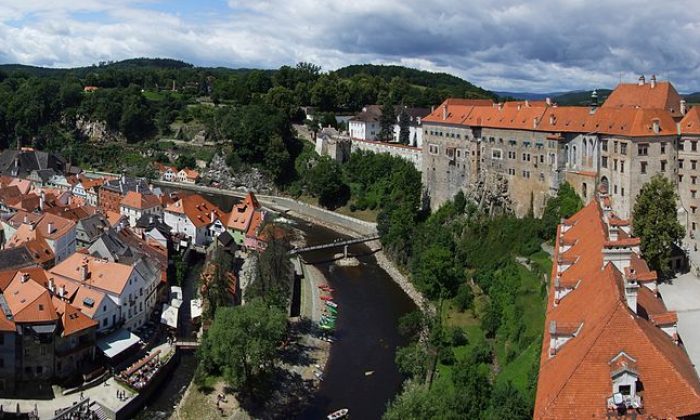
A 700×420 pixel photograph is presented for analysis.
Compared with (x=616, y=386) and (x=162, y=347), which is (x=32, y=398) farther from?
(x=616, y=386)

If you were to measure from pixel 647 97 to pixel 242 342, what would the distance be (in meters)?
30.0

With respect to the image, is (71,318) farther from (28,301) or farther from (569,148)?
(569,148)

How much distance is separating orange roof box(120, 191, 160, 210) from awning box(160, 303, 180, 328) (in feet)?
66.1

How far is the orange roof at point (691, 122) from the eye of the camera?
3912cm

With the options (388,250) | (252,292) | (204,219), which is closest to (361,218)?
(388,250)

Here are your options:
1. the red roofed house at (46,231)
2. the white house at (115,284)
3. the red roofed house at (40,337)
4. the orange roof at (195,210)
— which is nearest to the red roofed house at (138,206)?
the orange roof at (195,210)

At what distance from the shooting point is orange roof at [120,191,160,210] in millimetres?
59219

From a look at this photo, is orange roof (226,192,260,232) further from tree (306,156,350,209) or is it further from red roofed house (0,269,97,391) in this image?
red roofed house (0,269,97,391)

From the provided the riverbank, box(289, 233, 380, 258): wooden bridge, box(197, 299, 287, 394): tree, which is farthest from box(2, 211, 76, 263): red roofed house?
box(197, 299, 287, 394): tree

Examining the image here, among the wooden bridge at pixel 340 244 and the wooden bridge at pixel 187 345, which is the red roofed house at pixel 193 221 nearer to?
the wooden bridge at pixel 340 244

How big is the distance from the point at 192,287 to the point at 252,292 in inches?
352

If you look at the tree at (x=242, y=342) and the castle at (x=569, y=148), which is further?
the castle at (x=569, y=148)

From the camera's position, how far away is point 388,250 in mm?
55562

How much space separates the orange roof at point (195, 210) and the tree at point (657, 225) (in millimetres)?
34677
